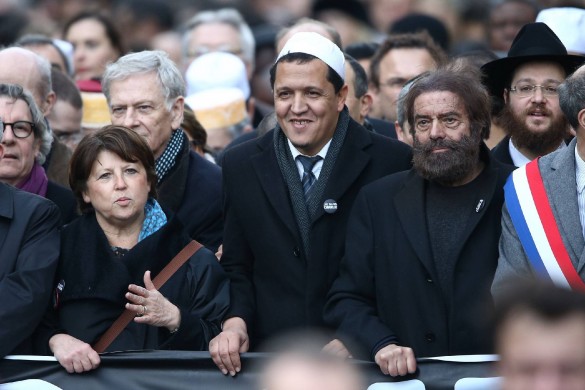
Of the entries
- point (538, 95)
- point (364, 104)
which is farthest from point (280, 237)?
point (364, 104)

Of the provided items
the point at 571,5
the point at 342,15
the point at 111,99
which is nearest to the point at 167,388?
the point at 111,99

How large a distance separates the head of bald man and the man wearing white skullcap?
6.67ft

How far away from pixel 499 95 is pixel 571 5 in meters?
2.41

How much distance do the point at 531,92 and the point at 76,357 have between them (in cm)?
307

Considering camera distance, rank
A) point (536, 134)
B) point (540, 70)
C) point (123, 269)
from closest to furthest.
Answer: point (123, 269) < point (536, 134) < point (540, 70)

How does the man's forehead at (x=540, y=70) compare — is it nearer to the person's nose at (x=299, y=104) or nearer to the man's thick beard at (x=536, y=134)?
the man's thick beard at (x=536, y=134)

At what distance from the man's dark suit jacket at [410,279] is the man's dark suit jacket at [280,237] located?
9.9 inches

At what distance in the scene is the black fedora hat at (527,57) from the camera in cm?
746

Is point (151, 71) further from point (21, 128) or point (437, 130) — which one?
point (437, 130)

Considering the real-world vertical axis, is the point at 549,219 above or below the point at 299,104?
below

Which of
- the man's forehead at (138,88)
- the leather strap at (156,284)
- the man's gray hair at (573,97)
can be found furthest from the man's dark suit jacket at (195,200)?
the man's gray hair at (573,97)

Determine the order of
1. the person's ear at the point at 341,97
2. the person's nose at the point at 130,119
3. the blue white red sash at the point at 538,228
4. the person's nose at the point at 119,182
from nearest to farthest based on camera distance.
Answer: the blue white red sash at the point at 538,228, the person's nose at the point at 119,182, the person's ear at the point at 341,97, the person's nose at the point at 130,119

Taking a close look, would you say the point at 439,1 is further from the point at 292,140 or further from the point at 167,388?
the point at 167,388

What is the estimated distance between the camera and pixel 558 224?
19.4ft
